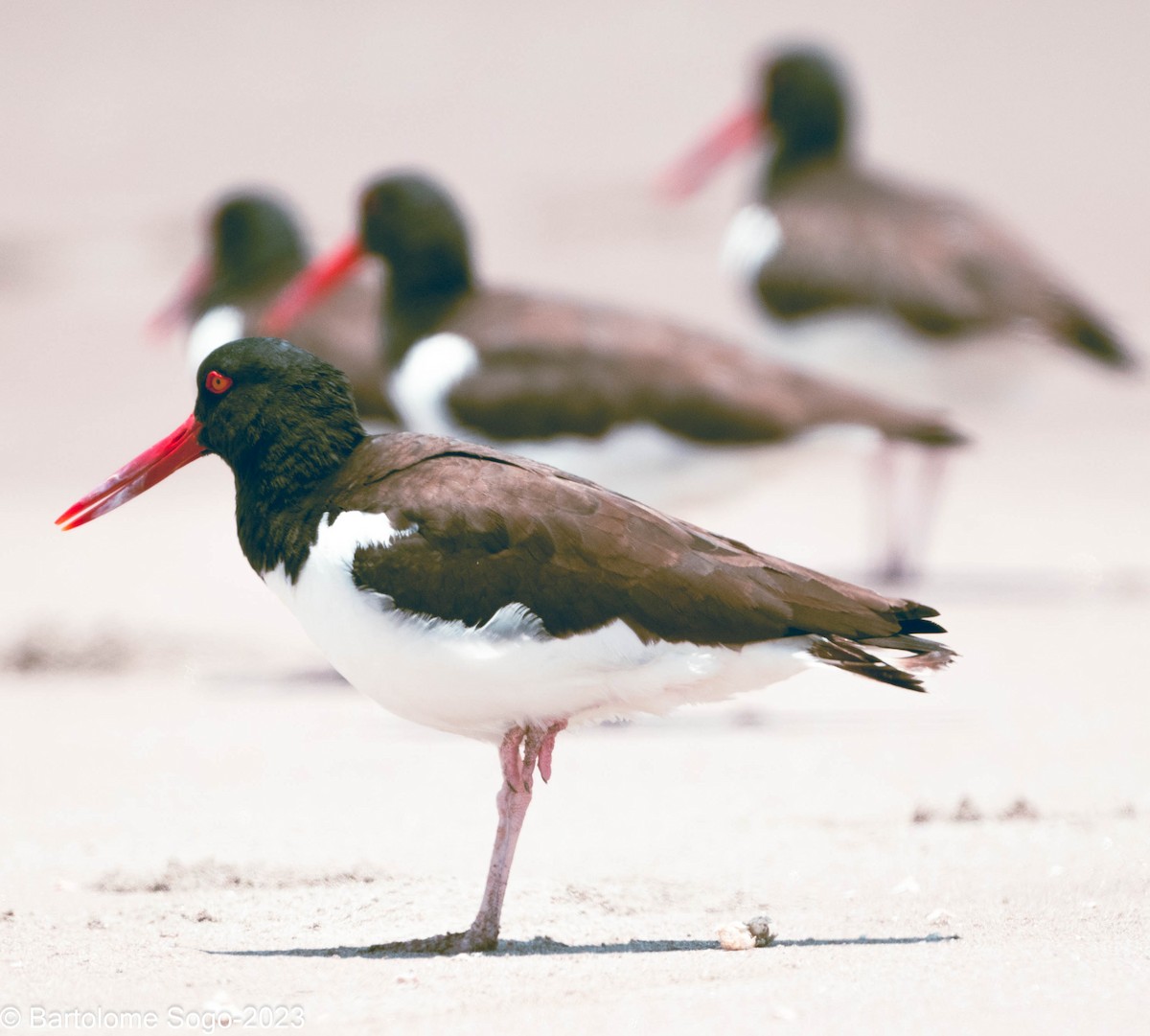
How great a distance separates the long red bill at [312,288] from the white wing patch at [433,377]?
1.03 m

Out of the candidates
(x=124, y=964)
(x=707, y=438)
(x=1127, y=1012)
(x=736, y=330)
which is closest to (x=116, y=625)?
(x=707, y=438)

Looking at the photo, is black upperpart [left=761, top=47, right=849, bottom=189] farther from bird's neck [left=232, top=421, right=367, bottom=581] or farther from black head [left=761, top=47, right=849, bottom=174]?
bird's neck [left=232, top=421, right=367, bottom=581]

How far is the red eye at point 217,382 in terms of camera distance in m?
5.27

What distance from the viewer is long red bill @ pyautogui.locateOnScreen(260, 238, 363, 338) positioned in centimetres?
1026

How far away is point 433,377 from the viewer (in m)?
9.25

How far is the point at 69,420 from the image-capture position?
15.1 metres

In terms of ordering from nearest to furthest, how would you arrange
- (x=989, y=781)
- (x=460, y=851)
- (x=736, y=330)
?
1. (x=460, y=851)
2. (x=989, y=781)
3. (x=736, y=330)

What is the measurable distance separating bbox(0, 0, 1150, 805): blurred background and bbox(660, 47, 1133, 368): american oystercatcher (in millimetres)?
394

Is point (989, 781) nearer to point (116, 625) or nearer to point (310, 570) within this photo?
point (310, 570)

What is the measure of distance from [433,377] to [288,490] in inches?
166

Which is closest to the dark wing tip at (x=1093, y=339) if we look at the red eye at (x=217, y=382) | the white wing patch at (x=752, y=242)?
the white wing patch at (x=752, y=242)

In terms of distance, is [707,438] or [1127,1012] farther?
[707,438]

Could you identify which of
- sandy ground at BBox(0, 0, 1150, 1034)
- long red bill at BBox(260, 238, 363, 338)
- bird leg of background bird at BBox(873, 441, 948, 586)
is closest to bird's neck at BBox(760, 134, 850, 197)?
sandy ground at BBox(0, 0, 1150, 1034)

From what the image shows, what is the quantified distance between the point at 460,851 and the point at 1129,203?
52.0 ft
